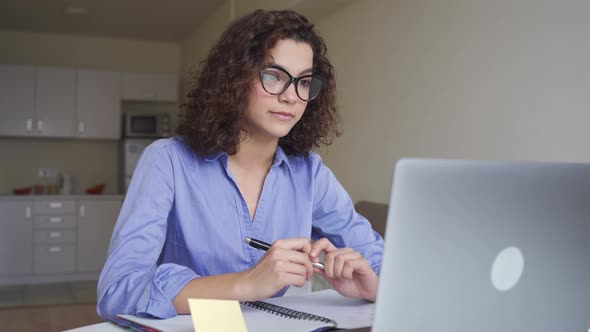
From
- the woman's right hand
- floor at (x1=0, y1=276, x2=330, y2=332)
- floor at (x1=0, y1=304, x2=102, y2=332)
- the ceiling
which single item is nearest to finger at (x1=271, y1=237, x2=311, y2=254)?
the woman's right hand

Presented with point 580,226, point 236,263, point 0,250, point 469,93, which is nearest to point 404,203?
point 580,226

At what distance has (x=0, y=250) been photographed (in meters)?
6.73

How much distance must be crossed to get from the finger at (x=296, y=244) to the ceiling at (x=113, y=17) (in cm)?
553

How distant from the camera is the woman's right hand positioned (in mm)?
1121

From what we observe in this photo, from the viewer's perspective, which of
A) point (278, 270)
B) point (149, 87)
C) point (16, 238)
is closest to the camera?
point (278, 270)

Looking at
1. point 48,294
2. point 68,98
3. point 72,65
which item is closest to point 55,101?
point 68,98

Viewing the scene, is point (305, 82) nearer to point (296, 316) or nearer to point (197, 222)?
point (197, 222)

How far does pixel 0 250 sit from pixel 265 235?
6.06 metres

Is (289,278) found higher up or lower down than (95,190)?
higher up

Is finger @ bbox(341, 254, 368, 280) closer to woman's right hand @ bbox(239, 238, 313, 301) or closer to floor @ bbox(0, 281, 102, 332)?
woman's right hand @ bbox(239, 238, 313, 301)

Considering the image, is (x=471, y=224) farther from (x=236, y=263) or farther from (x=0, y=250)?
(x=0, y=250)

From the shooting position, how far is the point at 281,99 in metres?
1.45

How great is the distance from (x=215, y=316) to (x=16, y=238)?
6.53 metres

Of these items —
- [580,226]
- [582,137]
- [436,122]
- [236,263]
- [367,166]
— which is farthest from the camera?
[367,166]
